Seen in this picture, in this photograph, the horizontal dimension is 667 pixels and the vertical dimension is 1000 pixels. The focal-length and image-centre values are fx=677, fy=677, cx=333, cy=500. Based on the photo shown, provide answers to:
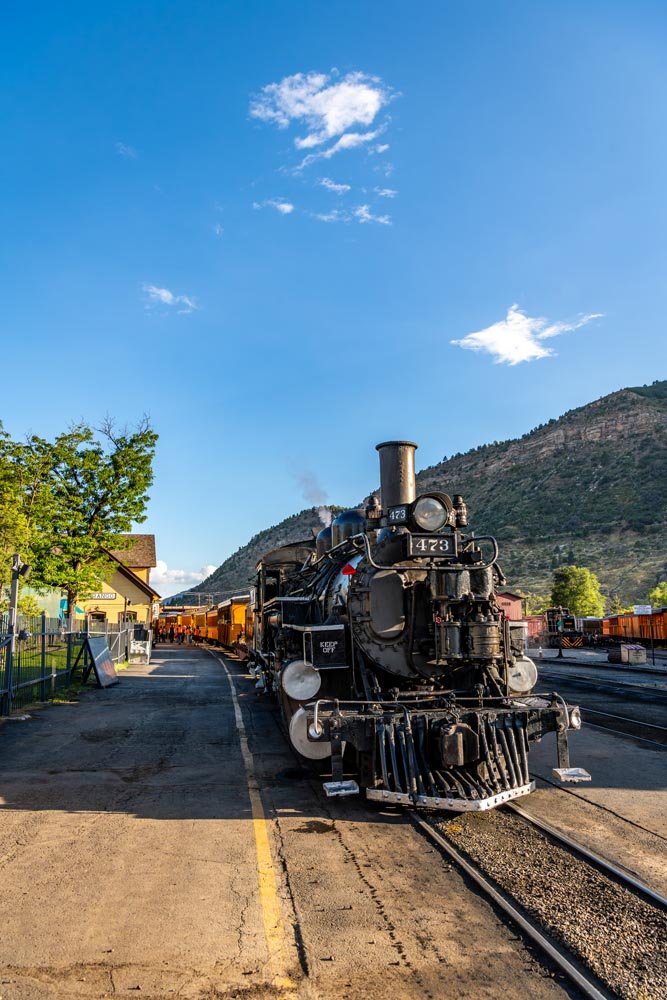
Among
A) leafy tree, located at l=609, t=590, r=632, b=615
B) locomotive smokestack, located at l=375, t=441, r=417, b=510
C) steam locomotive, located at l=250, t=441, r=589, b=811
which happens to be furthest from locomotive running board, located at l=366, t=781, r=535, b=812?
leafy tree, located at l=609, t=590, r=632, b=615

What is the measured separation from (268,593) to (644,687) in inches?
467

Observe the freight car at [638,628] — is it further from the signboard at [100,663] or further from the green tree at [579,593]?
the signboard at [100,663]

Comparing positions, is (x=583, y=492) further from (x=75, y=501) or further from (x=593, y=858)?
(x=593, y=858)

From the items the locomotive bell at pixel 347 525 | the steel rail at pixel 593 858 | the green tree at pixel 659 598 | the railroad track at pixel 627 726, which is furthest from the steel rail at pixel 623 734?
the green tree at pixel 659 598

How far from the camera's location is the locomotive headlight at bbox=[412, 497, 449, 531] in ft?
24.5

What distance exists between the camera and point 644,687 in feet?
63.4

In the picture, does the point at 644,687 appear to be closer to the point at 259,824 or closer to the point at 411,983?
the point at 259,824

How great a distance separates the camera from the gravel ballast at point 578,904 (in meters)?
3.69

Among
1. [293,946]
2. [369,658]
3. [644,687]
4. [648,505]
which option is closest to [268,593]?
[369,658]

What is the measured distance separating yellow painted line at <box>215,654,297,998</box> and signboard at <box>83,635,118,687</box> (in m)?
11.7

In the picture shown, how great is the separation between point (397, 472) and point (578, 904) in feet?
19.2

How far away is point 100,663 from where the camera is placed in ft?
60.9

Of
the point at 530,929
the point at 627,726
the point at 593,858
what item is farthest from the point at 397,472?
the point at 627,726

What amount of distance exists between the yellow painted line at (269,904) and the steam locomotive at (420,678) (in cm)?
72
